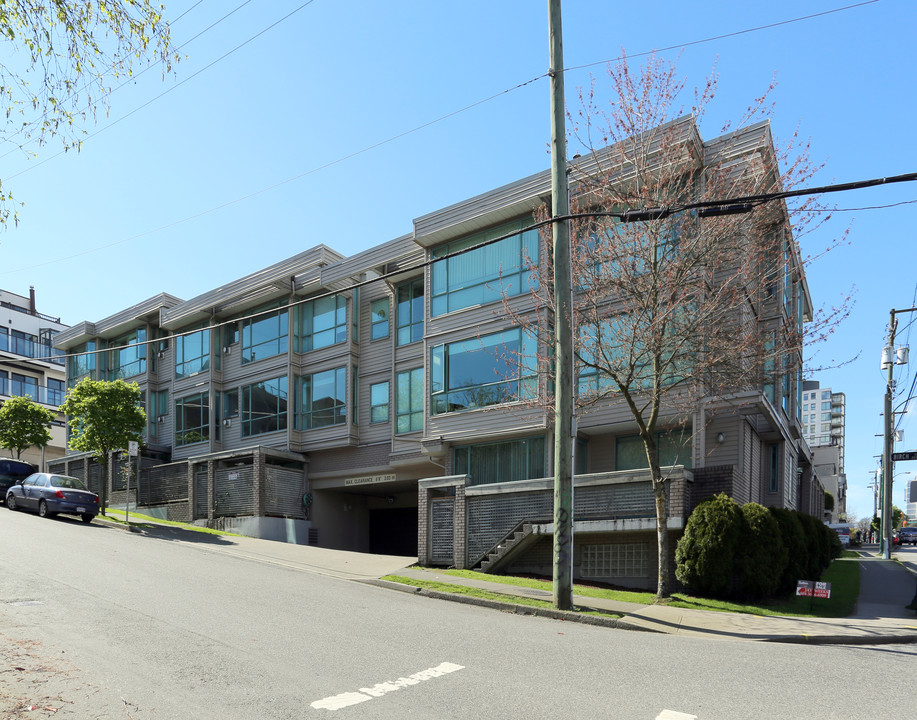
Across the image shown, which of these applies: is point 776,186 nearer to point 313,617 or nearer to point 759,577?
point 759,577

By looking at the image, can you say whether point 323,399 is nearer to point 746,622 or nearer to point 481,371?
point 481,371

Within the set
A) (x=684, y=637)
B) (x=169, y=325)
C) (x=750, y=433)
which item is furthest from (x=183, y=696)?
(x=169, y=325)

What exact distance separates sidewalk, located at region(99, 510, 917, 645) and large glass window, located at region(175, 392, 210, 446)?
34.7 ft

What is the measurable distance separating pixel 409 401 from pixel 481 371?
453 centimetres

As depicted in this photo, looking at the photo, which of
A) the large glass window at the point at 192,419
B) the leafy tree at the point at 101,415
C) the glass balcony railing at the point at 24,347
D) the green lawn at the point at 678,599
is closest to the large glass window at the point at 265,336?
the large glass window at the point at 192,419

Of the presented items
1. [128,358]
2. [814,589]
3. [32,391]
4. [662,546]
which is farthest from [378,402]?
[32,391]

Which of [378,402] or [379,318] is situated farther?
[379,318]

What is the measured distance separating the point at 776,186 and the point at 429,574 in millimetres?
10672

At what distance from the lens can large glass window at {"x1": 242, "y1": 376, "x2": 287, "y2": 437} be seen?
28969 mm

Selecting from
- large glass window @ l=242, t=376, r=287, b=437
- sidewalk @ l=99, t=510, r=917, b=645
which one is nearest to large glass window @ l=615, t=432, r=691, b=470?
sidewalk @ l=99, t=510, r=917, b=645

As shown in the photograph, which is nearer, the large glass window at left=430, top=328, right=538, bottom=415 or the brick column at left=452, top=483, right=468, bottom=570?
the brick column at left=452, top=483, right=468, bottom=570

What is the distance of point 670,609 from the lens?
42.4 feet

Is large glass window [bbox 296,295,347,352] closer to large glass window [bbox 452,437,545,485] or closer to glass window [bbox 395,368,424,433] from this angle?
glass window [bbox 395,368,424,433]

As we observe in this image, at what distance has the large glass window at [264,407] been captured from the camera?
95.0 feet
